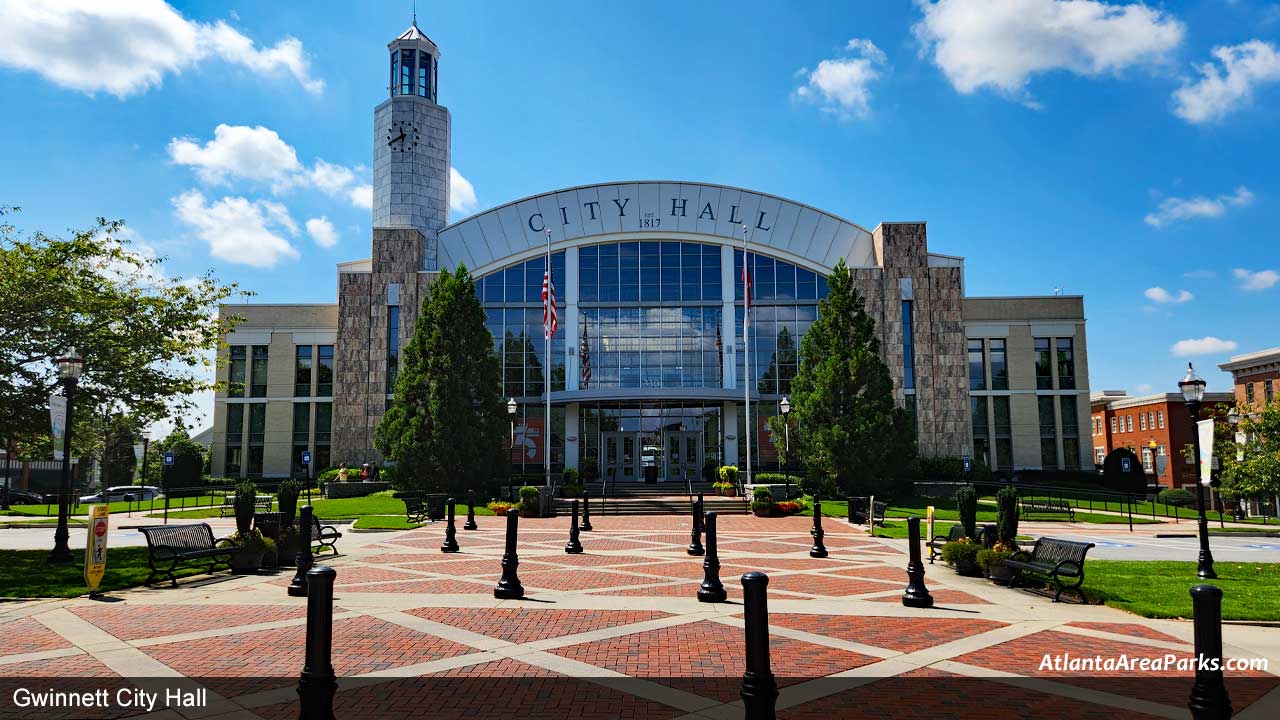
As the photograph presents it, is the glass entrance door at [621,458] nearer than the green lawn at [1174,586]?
No

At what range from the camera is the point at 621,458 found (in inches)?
1684

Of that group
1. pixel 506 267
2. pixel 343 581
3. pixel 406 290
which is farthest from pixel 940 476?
pixel 343 581

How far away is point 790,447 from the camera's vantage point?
38250 mm

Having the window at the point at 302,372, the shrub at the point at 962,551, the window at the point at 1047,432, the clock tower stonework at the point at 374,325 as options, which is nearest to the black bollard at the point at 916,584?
the shrub at the point at 962,551

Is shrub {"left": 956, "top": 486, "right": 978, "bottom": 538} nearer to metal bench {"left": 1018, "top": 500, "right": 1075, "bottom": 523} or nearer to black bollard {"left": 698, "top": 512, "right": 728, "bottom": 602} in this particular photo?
black bollard {"left": 698, "top": 512, "right": 728, "bottom": 602}

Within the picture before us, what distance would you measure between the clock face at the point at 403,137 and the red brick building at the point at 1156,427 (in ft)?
168

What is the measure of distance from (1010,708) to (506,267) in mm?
40640

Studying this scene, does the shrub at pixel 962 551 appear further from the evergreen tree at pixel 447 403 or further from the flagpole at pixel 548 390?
the evergreen tree at pixel 447 403

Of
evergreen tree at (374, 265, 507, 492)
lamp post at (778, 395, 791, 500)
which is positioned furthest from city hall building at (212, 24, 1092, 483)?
evergreen tree at (374, 265, 507, 492)

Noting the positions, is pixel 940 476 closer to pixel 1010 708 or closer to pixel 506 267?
pixel 506 267

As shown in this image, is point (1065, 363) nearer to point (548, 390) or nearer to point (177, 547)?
point (548, 390)

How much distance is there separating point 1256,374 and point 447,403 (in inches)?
2121

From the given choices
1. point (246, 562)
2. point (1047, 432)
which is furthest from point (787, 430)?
point (246, 562)

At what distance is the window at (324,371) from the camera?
156ft
